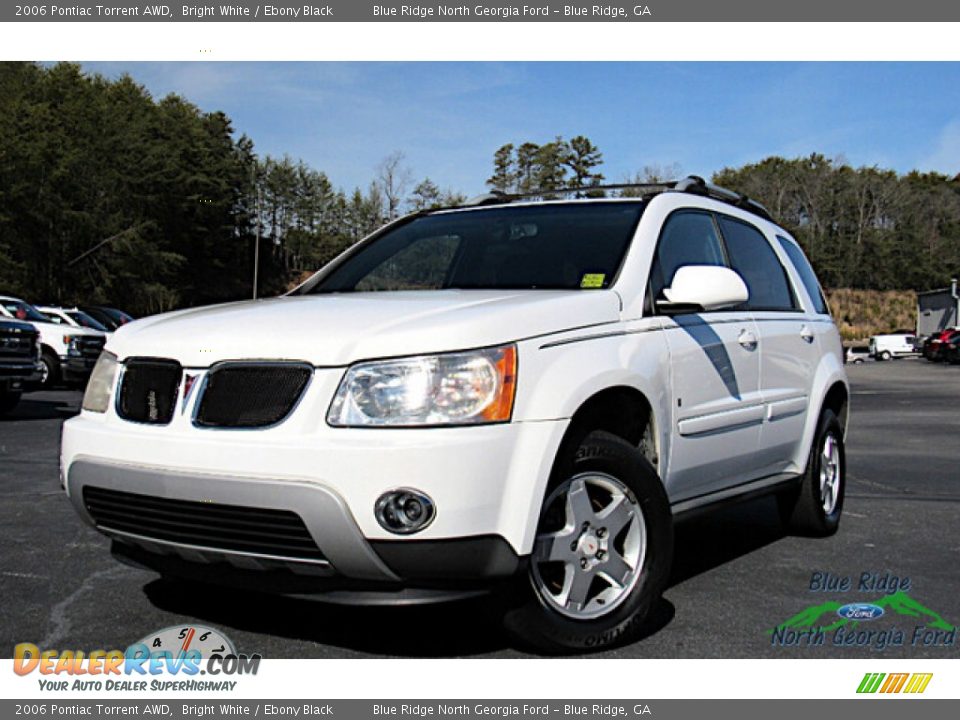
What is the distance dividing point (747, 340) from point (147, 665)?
9.85 feet

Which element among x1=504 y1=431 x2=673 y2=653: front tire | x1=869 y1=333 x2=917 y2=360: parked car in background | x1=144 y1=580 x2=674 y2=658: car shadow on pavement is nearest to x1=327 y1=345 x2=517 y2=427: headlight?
x1=504 y1=431 x2=673 y2=653: front tire

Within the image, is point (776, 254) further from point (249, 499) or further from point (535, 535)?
point (249, 499)

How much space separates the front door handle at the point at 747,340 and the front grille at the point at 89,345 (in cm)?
1680

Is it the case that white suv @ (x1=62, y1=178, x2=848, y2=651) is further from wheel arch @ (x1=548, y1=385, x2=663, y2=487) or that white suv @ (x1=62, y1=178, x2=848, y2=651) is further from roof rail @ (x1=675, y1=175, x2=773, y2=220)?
roof rail @ (x1=675, y1=175, x2=773, y2=220)

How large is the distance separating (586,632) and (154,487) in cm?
155

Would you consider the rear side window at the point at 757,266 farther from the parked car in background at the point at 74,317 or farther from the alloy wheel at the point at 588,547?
the parked car in background at the point at 74,317

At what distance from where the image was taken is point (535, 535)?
324 centimetres

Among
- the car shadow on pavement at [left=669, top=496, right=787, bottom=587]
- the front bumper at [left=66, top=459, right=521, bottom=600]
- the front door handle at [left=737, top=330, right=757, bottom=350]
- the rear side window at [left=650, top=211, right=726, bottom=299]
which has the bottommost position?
the car shadow on pavement at [left=669, top=496, right=787, bottom=587]

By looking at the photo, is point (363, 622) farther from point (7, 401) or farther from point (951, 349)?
point (951, 349)

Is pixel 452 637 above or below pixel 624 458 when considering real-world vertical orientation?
below

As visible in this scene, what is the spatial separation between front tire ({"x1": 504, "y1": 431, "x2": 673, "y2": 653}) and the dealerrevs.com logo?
0.98 metres

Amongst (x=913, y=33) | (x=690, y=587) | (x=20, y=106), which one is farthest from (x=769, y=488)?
(x=20, y=106)

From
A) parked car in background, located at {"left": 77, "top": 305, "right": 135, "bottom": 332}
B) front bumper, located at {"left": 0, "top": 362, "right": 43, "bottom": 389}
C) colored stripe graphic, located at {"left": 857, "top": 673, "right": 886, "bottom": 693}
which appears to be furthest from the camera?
parked car in background, located at {"left": 77, "top": 305, "right": 135, "bottom": 332}

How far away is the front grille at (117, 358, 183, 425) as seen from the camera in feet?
11.4
